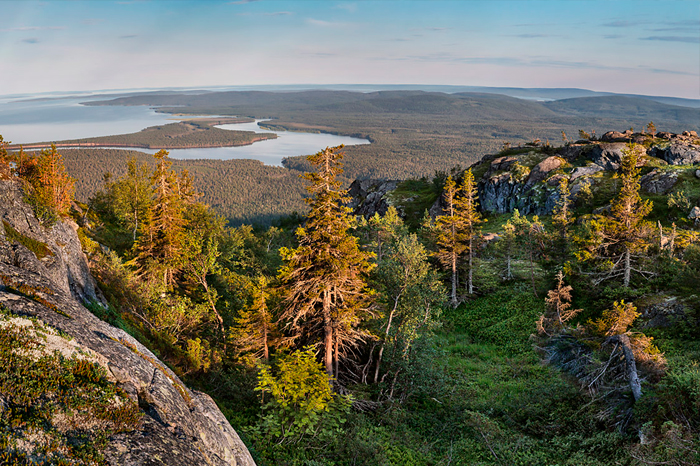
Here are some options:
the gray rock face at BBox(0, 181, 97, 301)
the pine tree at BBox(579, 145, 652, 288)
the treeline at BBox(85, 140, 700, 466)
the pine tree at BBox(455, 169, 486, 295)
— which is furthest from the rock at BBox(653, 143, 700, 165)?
the gray rock face at BBox(0, 181, 97, 301)

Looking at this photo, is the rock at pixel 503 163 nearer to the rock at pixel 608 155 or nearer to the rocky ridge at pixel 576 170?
the rocky ridge at pixel 576 170

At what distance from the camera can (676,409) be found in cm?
1075

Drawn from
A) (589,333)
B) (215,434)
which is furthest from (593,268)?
(215,434)

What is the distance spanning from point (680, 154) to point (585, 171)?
13.9 meters

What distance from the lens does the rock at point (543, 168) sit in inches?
2692

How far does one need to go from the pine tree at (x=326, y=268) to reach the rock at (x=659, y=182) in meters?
54.3

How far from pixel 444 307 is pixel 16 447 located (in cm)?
3733

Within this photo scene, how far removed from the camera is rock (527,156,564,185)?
6837 centimetres

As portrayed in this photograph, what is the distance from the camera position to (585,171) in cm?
6462

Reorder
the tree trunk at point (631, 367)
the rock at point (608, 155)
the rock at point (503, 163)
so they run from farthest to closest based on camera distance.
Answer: the rock at point (503, 163)
the rock at point (608, 155)
the tree trunk at point (631, 367)

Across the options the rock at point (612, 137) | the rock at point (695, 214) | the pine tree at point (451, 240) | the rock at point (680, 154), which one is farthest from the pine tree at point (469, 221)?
the rock at point (612, 137)

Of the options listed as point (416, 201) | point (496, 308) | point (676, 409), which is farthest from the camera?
point (416, 201)

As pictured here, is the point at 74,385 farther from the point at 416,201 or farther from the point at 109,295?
the point at 416,201

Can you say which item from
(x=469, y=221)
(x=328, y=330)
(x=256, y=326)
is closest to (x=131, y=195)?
(x=256, y=326)
